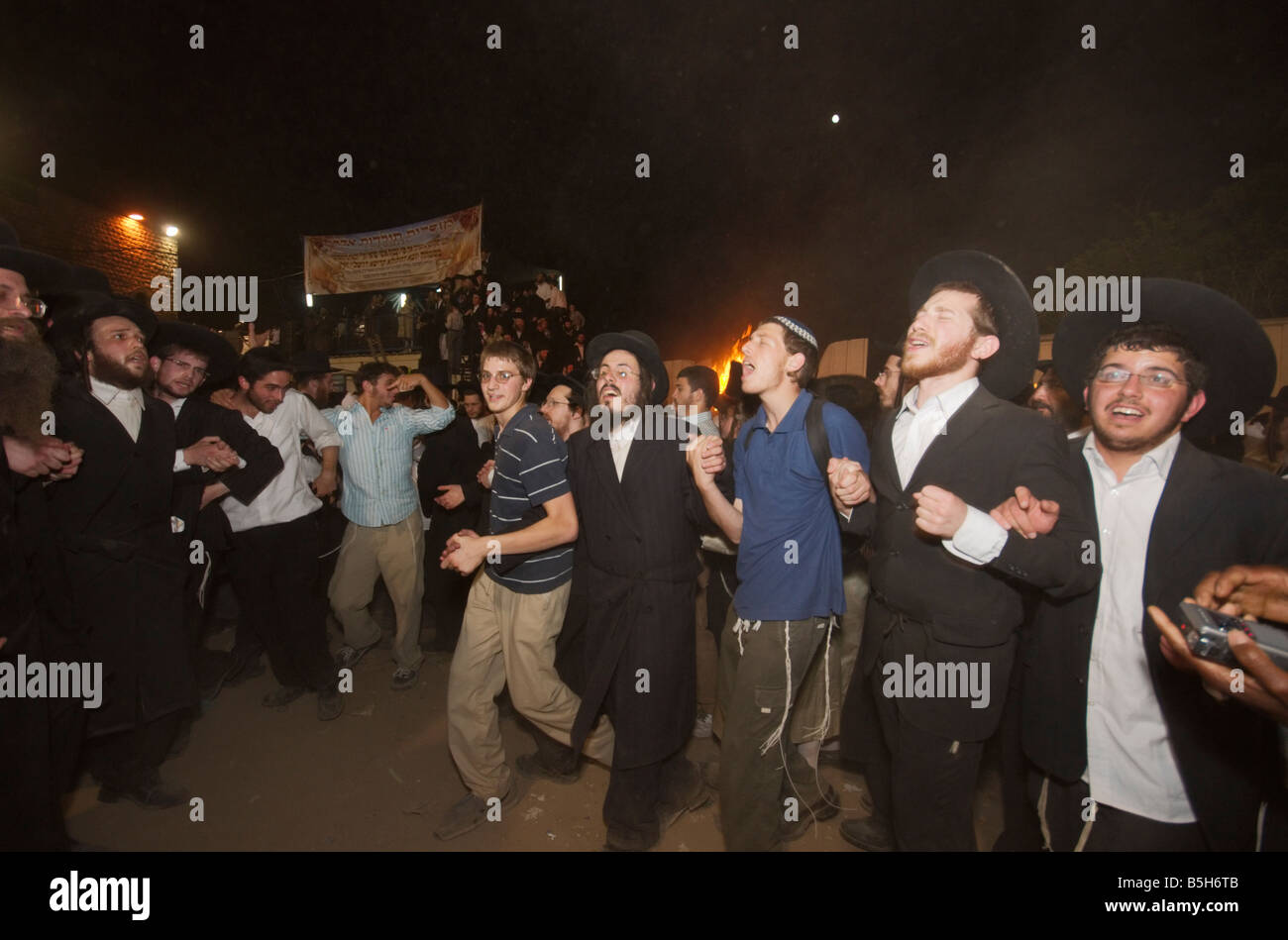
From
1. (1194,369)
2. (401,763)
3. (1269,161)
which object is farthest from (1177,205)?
(401,763)

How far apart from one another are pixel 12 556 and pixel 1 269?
4.88 feet

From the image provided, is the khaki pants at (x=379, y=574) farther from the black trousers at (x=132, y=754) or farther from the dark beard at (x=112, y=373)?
the dark beard at (x=112, y=373)

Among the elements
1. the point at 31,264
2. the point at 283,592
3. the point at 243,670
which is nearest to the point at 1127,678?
the point at 283,592

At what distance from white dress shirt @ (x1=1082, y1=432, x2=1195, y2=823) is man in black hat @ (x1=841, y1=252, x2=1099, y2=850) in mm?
155

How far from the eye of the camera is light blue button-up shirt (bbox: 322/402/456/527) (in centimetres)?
477

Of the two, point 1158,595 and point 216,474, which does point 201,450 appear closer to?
point 216,474

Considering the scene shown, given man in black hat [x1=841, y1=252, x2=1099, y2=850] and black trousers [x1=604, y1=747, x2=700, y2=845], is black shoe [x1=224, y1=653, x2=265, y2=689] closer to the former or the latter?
black trousers [x1=604, y1=747, x2=700, y2=845]

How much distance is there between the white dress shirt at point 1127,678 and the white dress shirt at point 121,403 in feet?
14.7

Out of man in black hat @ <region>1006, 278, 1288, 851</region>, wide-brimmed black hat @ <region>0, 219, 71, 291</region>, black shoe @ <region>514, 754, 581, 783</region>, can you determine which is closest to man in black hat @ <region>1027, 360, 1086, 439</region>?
man in black hat @ <region>1006, 278, 1288, 851</region>

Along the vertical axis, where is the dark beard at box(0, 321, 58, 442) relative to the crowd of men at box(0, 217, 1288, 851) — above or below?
above

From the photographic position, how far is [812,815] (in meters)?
3.44
